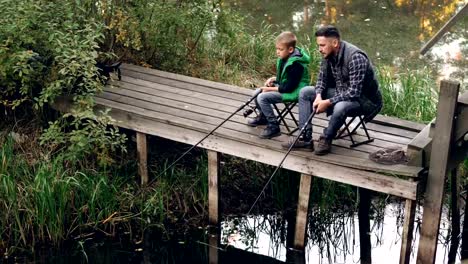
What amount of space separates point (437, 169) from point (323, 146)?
3.06 ft

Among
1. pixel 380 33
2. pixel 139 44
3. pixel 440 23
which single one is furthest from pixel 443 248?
pixel 440 23

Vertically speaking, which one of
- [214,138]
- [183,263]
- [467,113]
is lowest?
[183,263]

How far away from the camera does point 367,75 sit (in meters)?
6.62

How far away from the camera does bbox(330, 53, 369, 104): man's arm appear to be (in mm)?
6516

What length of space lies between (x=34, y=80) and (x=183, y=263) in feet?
7.25

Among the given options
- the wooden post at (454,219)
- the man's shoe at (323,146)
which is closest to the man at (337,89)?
the man's shoe at (323,146)

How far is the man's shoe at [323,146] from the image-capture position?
22.5 ft

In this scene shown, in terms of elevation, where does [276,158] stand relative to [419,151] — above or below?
below

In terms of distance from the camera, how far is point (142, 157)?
8086mm

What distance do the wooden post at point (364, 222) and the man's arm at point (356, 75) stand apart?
179 cm

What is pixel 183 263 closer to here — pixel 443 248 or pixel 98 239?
pixel 98 239

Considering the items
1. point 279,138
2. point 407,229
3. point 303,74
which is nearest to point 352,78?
point 303,74

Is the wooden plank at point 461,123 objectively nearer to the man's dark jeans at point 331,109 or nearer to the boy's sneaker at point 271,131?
the man's dark jeans at point 331,109

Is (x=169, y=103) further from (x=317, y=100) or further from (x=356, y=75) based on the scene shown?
(x=356, y=75)
